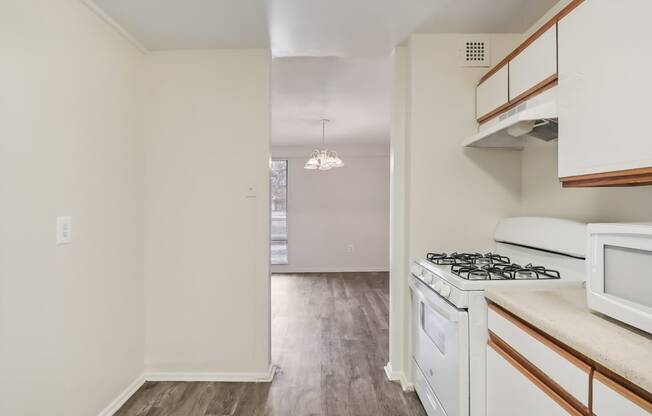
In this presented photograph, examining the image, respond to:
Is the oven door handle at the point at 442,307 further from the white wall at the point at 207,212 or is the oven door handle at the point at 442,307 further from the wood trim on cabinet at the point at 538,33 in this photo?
the wood trim on cabinet at the point at 538,33

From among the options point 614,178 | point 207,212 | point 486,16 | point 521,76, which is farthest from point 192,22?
point 614,178

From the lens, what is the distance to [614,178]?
1.26 m

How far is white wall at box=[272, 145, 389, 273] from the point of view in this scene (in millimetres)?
7320

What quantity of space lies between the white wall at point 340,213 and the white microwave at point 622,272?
19.9 feet

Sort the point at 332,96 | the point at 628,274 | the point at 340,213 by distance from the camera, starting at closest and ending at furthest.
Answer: the point at 628,274 < the point at 332,96 < the point at 340,213

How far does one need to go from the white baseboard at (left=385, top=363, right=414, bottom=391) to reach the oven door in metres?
0.25

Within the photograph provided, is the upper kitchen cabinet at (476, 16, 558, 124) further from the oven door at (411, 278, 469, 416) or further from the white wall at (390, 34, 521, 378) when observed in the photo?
the oven door at (411, 278, 469, 416)

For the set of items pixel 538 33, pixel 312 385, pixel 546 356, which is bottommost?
pixel 312 385

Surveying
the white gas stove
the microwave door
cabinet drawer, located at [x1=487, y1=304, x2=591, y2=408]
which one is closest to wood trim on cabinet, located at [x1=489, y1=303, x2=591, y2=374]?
cabinet drawer, located at [x1=487, y1=304, x2=591, y2=408]

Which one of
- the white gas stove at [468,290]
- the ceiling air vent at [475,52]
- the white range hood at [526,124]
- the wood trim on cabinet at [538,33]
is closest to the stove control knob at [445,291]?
the white gas stove at [468,290]

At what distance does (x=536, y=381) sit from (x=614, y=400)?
35 centimetres

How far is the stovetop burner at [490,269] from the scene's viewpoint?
69.6 inches

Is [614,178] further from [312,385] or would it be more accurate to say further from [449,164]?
[312,385]

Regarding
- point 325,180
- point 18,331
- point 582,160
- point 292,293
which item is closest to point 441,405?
point 582,160
